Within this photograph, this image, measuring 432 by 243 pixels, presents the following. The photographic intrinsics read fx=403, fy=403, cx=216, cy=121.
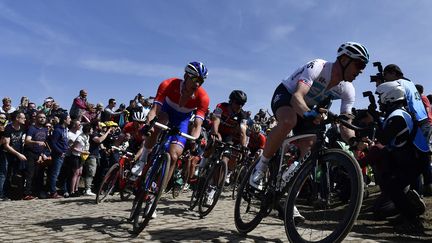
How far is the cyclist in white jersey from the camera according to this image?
486 centimetres

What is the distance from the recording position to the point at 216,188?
7637 mm

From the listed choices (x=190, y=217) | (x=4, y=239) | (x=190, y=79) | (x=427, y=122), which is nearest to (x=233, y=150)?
(x=190, y=217)

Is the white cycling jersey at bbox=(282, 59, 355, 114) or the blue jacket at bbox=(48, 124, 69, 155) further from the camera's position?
the blue jacket at bbox=(48, 124, 69, 155)

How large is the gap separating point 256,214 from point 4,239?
10.4 ft

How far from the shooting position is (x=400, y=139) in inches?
237

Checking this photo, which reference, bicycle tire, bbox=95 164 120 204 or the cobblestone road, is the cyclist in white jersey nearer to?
the cobblestone road

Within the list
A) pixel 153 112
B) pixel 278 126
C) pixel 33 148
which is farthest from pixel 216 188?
pixel 33 148

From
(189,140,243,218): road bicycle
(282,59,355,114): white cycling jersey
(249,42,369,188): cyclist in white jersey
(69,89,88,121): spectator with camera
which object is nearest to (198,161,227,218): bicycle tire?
(189,140,243,218): road bicycle

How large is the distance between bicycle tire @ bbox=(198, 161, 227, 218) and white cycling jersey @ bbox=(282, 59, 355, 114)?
275 cm

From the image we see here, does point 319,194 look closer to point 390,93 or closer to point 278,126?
point 278,126

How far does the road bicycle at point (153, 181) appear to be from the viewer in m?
5.44

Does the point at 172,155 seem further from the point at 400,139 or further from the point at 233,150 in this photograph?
the point at 400,139

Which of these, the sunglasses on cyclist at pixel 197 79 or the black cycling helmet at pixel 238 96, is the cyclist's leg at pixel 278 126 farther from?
the black cycling helmet at pixel 238 96

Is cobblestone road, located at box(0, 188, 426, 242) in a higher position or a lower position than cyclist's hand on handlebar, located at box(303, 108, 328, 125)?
lower
